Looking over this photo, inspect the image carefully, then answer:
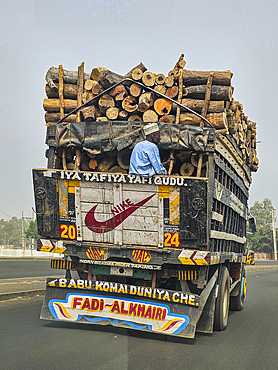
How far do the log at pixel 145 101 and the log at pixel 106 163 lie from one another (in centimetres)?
88

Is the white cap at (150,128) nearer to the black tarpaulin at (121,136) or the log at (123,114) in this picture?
the black tarpaulin at (121,136)

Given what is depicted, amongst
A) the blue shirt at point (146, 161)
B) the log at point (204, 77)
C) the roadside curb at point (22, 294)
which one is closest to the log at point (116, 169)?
the blue shirt at point (146, 161)

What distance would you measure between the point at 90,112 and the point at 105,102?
28 cm

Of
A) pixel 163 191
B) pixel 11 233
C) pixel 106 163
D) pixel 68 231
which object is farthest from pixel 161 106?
pixel 11 233

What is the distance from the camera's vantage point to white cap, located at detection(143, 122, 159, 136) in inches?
251

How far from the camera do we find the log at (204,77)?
6891 millimetres

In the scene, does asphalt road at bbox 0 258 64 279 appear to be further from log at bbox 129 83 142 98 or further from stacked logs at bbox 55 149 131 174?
log at bbox 129 83 142 98

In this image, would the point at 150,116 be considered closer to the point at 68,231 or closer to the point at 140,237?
the point at 140,237

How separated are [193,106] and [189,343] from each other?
11.5 ft

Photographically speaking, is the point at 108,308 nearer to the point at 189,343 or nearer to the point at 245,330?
the point at 189,343

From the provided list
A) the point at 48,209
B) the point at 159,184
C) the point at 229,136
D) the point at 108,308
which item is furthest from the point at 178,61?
the point at 108,308

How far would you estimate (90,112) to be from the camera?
6867 millimetres

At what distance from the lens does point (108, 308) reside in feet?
20.1

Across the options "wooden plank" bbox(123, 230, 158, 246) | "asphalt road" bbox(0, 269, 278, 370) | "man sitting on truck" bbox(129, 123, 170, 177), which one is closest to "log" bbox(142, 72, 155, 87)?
"man sitting on truck" bbox(129, 123, 170, 177)
